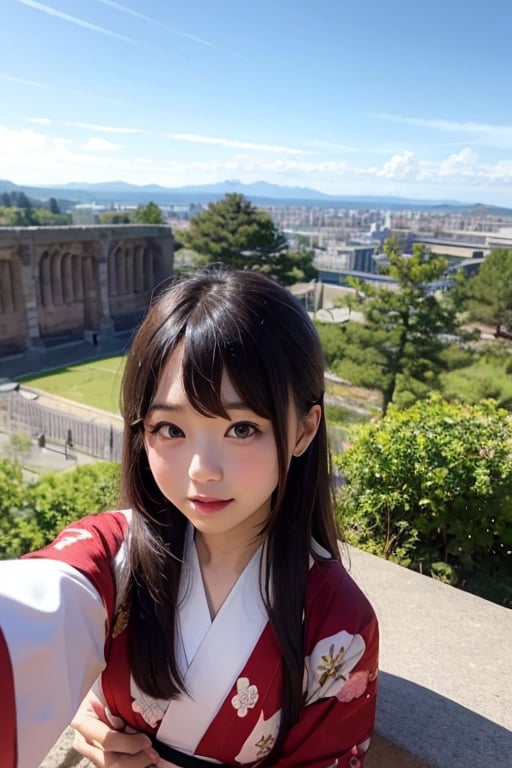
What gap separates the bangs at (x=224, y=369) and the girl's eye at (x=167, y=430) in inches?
2.4

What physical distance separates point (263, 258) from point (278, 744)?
21.0m

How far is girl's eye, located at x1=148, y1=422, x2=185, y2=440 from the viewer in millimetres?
Result: 905

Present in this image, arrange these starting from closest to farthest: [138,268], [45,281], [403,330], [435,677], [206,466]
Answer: [206,466]
[435,677]
[403,330]
[45,281]
[138,268]

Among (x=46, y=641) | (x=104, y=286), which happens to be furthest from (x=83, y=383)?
(x=46, y=641)

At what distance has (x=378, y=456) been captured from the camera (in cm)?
269

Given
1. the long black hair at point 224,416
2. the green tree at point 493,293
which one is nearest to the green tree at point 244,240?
the green tree at point 493,293

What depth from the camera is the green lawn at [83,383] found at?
1448 cm

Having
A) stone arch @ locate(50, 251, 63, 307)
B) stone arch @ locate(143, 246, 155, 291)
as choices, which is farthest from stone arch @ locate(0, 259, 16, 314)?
stone arch @ locate(143, 246, 155, 291)

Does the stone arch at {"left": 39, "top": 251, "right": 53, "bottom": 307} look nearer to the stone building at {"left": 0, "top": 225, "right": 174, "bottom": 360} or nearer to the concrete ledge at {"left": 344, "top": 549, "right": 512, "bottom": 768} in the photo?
the stone building at {"left": 0, "top": 225, "right": 174, "bottom": 360}

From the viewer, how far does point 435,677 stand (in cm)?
167

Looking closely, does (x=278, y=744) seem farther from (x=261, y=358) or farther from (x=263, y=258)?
(x=263, y=258)

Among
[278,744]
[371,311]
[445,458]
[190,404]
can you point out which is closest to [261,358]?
[190,404]

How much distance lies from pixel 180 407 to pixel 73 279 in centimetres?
2113

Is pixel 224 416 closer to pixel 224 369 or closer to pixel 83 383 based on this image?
pixel 224 369
